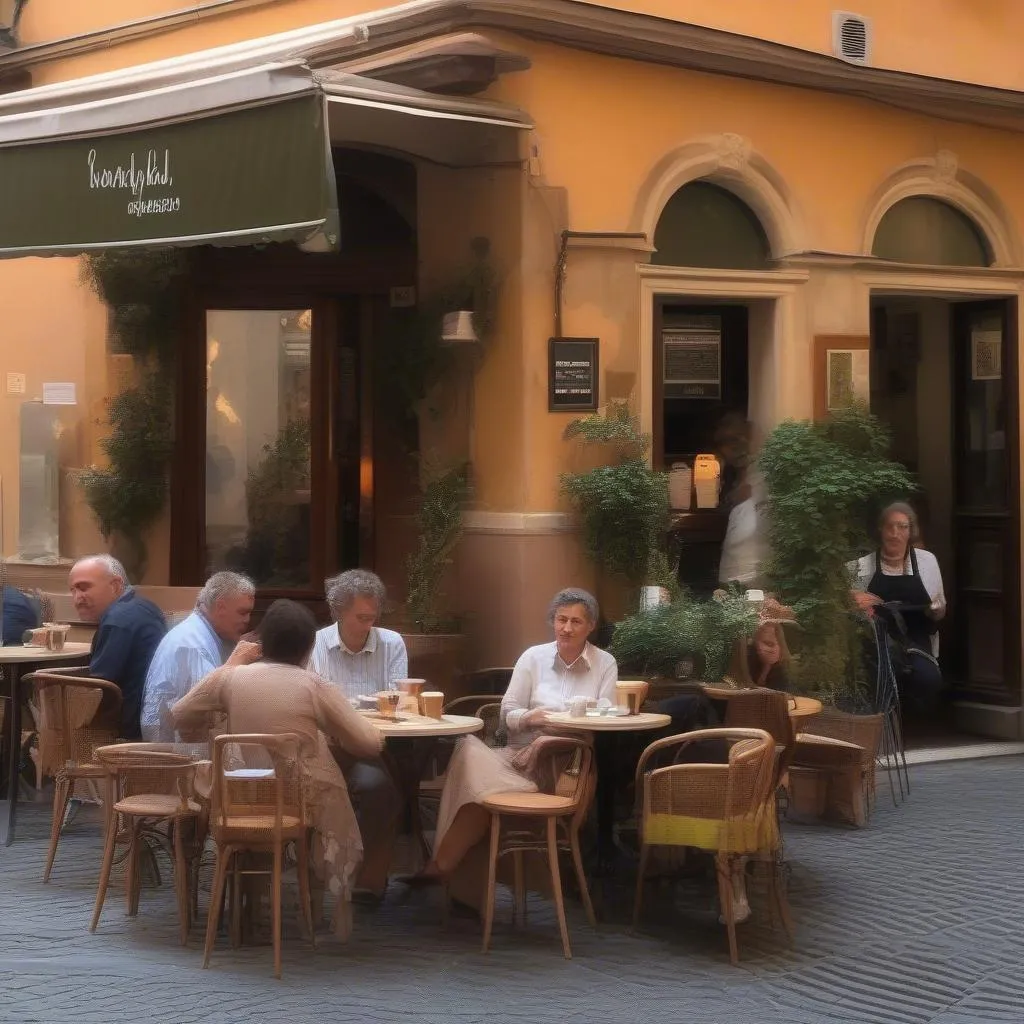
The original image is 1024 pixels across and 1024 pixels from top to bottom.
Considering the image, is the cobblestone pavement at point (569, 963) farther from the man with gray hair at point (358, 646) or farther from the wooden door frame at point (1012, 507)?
the wooden door frame at point (1012, 507)

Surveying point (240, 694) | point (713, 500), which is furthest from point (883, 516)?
point (240, 694)

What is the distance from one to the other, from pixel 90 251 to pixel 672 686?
12.5 ft

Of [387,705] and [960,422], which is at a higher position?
[960,422]

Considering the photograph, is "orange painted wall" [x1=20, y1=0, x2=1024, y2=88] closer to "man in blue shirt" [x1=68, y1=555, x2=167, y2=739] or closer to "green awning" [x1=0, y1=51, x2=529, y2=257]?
"green awning" [x1=0, y1=51, x2=529, y2=257]

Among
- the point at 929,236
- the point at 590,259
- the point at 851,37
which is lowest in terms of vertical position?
the point at 590,259

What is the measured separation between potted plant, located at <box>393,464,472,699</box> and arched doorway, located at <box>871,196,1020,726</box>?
342 cm

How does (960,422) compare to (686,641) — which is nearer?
(686,641)

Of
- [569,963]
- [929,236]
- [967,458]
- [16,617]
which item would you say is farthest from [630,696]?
[967,458]

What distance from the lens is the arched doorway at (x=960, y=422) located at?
40.8ft

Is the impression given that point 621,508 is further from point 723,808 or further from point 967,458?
point 967,458

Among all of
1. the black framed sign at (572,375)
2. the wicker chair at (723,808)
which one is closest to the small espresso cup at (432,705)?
the wicker chair at (723,808)

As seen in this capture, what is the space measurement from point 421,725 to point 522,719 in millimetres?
505

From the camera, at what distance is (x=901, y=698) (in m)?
11.4

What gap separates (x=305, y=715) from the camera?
709 centimetres
